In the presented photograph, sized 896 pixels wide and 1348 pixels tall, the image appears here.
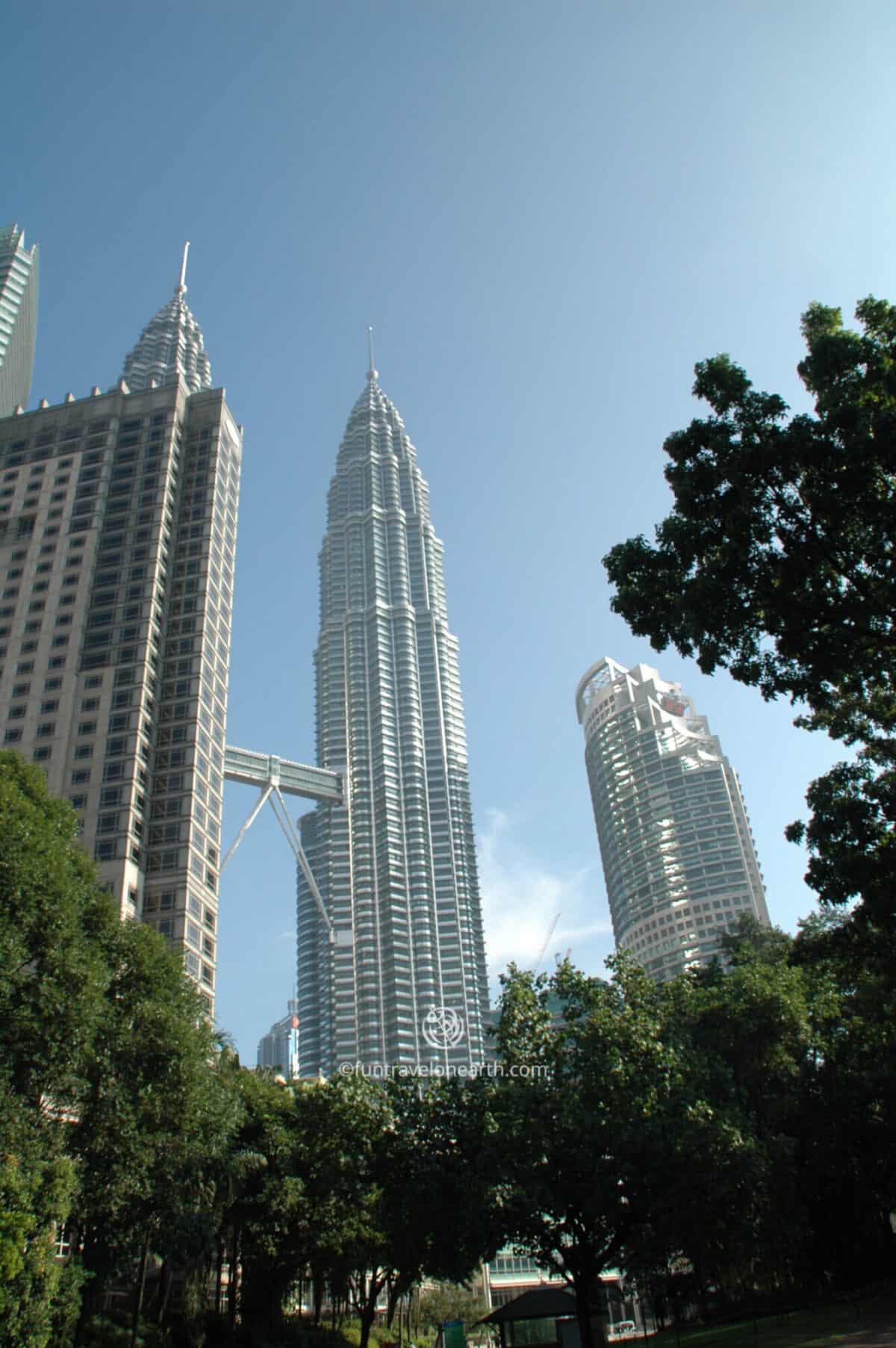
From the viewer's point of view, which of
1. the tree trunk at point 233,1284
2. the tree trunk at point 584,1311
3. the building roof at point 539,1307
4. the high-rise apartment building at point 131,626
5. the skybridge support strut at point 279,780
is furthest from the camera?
the skybridge support strut at point 279,780

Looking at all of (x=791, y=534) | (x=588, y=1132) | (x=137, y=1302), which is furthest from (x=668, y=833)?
(x=791, y=534)

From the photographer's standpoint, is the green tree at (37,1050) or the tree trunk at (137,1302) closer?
the green tree at (37,1050)

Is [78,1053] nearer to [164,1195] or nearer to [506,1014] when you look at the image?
[164,1195]

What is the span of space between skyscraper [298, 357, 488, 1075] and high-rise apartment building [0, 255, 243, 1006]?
261 feet

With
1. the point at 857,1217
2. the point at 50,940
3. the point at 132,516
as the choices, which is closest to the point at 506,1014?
the point at 50,940

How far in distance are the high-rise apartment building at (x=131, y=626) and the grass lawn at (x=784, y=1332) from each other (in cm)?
4305

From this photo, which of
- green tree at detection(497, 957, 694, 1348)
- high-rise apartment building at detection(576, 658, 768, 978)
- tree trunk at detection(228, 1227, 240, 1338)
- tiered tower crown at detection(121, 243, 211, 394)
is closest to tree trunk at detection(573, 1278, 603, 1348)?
green tree at detection(497, 957, 694, 1348)

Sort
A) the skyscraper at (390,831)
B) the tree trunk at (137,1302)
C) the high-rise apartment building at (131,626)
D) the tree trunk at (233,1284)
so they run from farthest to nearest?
the skyscraper at (390,831) < the high-rise apartment building at (131,626) < the tree trunk at (233,1284) < the tree trunk at (137,1302)

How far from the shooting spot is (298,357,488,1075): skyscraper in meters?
156

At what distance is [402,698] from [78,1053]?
150655mm

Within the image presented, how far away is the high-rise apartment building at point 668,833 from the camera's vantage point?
169000mm

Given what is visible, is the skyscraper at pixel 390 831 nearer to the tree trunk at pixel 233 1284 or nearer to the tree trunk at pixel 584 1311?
the tree trunk at pixel 233 1284

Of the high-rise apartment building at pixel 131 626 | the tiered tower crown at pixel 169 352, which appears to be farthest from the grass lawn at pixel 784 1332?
the tiered tower crown at pixel 169 352

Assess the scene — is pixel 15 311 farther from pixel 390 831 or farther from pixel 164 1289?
pixel 164 1289
